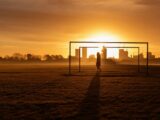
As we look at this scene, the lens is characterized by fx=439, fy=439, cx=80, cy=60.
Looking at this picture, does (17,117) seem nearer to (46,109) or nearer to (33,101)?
(46,109)

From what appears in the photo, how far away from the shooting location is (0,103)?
14.1 m

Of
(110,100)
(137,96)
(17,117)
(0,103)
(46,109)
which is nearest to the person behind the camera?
(17,117)

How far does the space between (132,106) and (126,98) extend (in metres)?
2.44

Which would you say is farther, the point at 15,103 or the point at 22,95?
the point at 22,95

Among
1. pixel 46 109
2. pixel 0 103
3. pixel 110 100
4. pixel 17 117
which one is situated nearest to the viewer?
pixel 17 117

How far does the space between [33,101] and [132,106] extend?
348cm

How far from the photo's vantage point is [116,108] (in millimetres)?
12820

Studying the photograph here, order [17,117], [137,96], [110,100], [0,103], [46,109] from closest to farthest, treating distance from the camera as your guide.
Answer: [17,117], [46,109], [0,103], [110,100], [137,96]

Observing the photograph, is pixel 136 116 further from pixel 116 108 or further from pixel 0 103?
pixel 0 103

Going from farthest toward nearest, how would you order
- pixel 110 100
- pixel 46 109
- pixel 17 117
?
pixel 110 100 → pixel 46 109 → pixel 17 117

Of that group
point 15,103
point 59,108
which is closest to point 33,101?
point 15,103

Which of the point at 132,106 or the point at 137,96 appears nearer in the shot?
the point at 132,106

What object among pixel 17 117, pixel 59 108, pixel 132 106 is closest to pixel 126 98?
pixel 132 106

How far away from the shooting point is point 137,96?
1653cm
